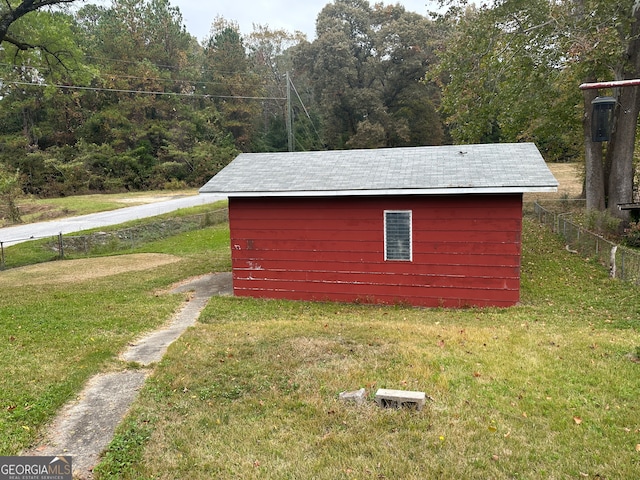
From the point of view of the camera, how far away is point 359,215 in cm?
1139

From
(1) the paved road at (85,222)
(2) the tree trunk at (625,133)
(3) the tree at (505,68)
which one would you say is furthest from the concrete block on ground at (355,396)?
(2) the tree trunk at (625,133)

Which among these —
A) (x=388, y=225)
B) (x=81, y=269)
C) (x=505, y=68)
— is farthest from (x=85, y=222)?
(x=505, y=68)

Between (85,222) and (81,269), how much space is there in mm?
11681

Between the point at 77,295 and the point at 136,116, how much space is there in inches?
1642

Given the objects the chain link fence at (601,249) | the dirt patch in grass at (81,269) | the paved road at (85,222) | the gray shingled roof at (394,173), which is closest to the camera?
the gray shingled roof at (394,173)

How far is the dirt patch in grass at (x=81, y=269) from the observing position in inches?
591

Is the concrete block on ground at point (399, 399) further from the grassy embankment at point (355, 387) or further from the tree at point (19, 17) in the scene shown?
the tree at point (19, 17)

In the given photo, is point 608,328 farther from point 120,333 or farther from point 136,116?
point 136,116

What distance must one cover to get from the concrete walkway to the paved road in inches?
557

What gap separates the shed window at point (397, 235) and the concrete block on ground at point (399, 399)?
6305 mm

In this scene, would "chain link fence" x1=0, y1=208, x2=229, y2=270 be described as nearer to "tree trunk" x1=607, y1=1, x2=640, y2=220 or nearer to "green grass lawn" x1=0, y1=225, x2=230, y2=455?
"green grass lawn" x1=0, y1=225, x2=230, y2=455

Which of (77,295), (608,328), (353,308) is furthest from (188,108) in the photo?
(608,328)

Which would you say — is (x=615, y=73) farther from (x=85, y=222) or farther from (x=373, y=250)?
(x=85, y=222)

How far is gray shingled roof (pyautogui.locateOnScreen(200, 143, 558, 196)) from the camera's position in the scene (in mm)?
10172
